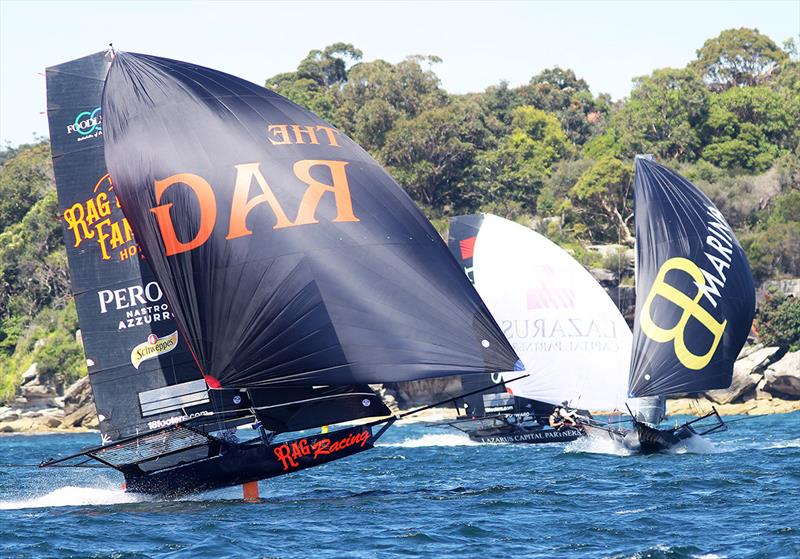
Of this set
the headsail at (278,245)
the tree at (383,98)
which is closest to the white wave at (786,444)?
the headsail at (278,245)

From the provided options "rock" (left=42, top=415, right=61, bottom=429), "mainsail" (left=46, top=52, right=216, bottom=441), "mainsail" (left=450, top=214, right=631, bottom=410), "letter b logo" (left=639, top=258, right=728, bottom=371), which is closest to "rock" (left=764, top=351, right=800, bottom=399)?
"mainsail" (left=450, top=214, right=631, bottom=410)

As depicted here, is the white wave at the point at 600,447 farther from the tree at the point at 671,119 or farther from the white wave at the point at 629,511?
the tree at the point at 671,119

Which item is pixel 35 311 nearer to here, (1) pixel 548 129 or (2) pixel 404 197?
(1) pixel 548 129

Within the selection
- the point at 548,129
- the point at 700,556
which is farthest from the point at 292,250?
the point at 548,129

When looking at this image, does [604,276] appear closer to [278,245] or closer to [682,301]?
[682,301]

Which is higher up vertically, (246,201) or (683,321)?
(246,201)

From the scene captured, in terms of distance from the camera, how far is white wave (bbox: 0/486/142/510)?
21794 mm

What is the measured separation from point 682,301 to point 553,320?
6.69 meters

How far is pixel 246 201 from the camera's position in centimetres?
1961

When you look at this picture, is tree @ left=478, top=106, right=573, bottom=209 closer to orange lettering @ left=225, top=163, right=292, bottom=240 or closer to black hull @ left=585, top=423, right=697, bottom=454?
black hull @ left=585, top=423, right=697, bottom=454

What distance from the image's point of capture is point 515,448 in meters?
36.6

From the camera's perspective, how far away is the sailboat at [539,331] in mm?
35750

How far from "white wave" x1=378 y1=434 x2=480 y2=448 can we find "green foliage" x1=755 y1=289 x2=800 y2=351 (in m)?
20.4

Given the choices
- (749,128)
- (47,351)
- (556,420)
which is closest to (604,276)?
(749,128)
